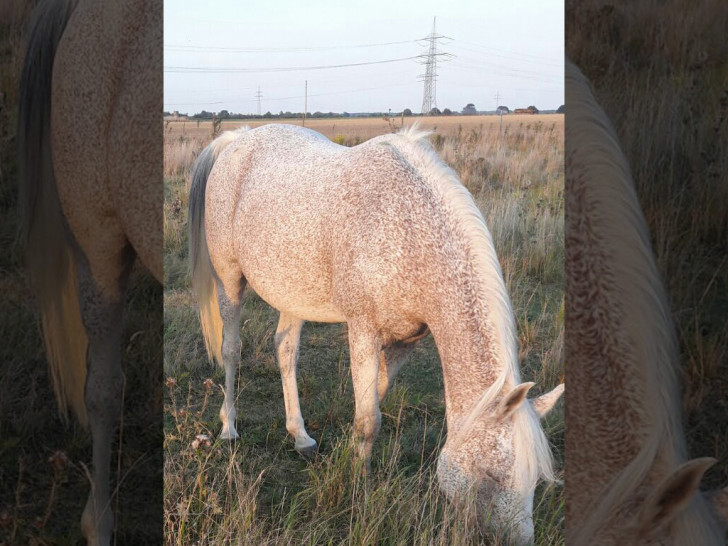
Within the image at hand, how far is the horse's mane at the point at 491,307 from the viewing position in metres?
2.12

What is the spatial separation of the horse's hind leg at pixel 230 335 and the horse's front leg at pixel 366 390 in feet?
2.81

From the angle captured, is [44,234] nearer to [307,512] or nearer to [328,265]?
[328,265]

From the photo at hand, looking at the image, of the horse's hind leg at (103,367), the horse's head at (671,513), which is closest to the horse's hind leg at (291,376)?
the horse's hind leg at (103,367)

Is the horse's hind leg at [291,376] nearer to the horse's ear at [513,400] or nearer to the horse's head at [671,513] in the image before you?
the horse's ear at [513,400]

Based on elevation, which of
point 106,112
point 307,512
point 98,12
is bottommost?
point 307,512

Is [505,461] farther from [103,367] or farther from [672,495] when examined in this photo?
[103,367]

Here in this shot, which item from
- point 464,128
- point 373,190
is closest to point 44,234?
point 373,190

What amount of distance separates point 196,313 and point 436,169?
195cm

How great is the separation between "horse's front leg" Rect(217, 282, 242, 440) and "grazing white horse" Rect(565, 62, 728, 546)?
5.87 ft

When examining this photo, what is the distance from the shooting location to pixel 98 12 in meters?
2.40

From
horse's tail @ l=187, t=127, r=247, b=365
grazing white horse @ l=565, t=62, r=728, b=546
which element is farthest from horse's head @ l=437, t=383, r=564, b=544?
horse's tail @ l=187, t=127, r=247, b=365

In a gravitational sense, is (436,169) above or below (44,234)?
above

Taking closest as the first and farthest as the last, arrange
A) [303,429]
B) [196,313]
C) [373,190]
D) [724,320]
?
[724,320]
[373,190]
[303,429]
[196,313]

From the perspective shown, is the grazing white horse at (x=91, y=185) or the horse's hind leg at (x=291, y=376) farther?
the horse's hind leg at (x=291, y=376)
